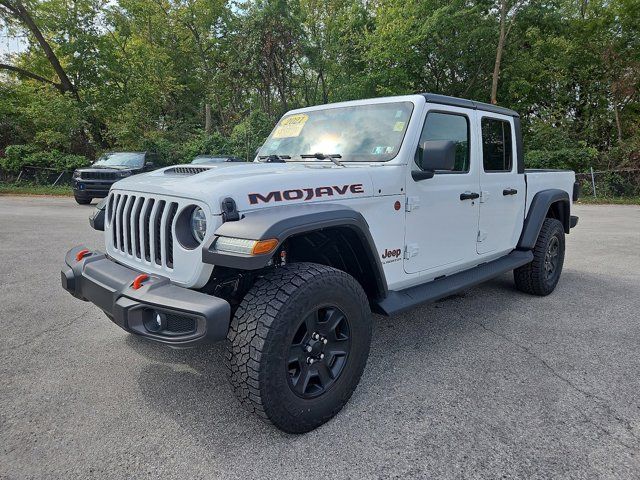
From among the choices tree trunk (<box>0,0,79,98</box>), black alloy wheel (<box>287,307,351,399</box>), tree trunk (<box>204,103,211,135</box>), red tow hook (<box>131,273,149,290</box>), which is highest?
tree trunk (<box>0,0,79,98</box>)

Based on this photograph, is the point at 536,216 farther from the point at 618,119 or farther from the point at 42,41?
the point at 42,41

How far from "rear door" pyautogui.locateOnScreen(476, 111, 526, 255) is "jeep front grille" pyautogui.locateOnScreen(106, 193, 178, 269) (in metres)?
2.60

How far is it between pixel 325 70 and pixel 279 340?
2179 cm

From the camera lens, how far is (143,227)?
2543mm

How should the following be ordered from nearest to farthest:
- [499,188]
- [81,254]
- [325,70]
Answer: [81,254] < [499,188] < [325,70]

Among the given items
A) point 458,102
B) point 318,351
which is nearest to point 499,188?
point 458,102

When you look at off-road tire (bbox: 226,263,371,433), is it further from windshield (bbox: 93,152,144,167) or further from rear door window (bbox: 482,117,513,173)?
windshield (bbox: 93,152,144,167)

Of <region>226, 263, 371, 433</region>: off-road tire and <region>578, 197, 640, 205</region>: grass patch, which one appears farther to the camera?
<region>578, 197, 640, 205</region>: grass patch

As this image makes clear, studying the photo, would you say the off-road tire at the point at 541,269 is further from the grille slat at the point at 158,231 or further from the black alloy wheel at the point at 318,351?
the grille slat at the point at 158,231

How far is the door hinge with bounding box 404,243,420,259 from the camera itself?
2988mm

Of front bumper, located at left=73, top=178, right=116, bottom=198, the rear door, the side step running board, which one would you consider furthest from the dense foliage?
the side step running board

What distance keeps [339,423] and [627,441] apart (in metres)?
1.49

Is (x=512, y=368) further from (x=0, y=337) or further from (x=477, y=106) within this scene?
(x=0, y=337)

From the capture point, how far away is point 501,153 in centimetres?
407
